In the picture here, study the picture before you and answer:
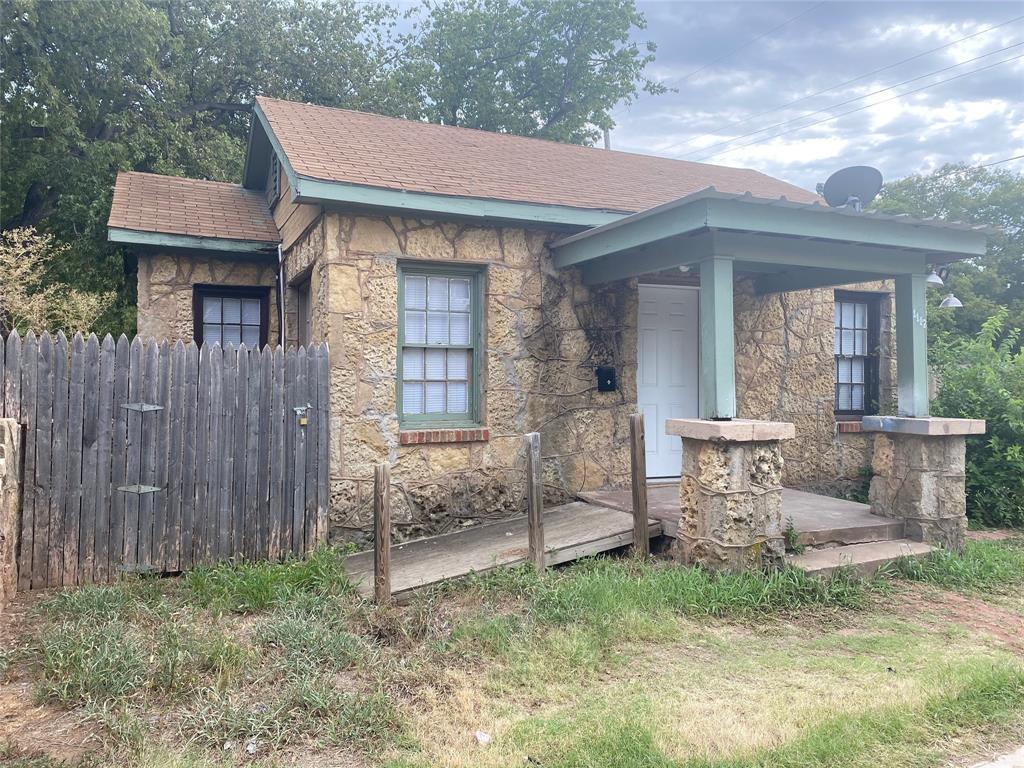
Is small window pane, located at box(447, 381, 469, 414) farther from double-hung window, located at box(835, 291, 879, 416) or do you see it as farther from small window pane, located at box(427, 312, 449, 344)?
double-hung window, located at box(835, 291, 879, 416)

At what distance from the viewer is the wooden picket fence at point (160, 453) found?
5.27 metres

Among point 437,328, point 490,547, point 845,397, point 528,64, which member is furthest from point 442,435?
point 528,64

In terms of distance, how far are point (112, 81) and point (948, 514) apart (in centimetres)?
1656

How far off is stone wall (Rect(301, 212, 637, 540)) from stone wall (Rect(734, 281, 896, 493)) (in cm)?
Result: 171

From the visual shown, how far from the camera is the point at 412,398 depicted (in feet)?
22.3

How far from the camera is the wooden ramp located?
536 centimetres

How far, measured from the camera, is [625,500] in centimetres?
694

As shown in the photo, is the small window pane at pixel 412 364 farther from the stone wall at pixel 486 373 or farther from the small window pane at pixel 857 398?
the small window pane at pixel 857 398

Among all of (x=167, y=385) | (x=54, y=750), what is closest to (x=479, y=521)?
(x=167, y=385)

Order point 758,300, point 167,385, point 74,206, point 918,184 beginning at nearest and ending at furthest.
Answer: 1. point 167,385
2. point 758,300
3. point 74,206
4. point 918,184

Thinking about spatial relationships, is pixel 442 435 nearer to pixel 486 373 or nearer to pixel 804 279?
pixel 486 373

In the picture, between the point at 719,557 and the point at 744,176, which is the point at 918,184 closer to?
the point at 744,176

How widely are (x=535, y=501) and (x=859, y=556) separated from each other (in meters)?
2.80

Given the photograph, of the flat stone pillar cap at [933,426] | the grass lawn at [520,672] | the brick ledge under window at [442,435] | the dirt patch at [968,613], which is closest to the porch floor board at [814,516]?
the grass lawn at [520,672]
